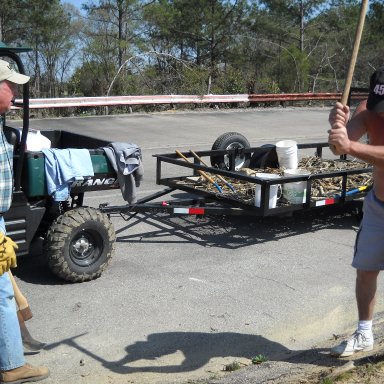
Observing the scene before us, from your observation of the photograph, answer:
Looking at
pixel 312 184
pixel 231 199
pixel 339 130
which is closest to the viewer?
pixel 339 130

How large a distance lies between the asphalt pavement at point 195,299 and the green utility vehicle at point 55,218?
21cm

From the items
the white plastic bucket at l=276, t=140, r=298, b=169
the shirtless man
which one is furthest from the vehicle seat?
the white plastic bucket at l=276, t=140, r=298, b=169

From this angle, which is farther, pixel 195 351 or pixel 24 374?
pixel 195 351

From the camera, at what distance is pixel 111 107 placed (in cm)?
2172

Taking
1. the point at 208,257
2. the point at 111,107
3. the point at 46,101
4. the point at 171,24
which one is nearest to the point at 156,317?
the point at 208,257

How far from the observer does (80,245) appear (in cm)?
538

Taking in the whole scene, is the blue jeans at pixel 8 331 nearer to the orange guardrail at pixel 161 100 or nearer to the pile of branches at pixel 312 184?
the pile of branches at pixel 312 184

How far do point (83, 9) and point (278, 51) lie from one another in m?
12.4

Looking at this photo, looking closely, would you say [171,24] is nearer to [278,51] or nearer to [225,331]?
[278,51]

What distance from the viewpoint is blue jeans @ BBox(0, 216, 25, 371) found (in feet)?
11.3

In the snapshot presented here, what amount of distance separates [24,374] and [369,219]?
91.2 inches

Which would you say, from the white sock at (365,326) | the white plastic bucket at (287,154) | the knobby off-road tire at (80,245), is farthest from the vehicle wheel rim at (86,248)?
the white plastic bucket at (287,154)

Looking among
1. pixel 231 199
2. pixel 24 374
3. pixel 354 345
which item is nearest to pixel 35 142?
pixel 231 199

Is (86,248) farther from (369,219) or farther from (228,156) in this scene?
(228,156)
